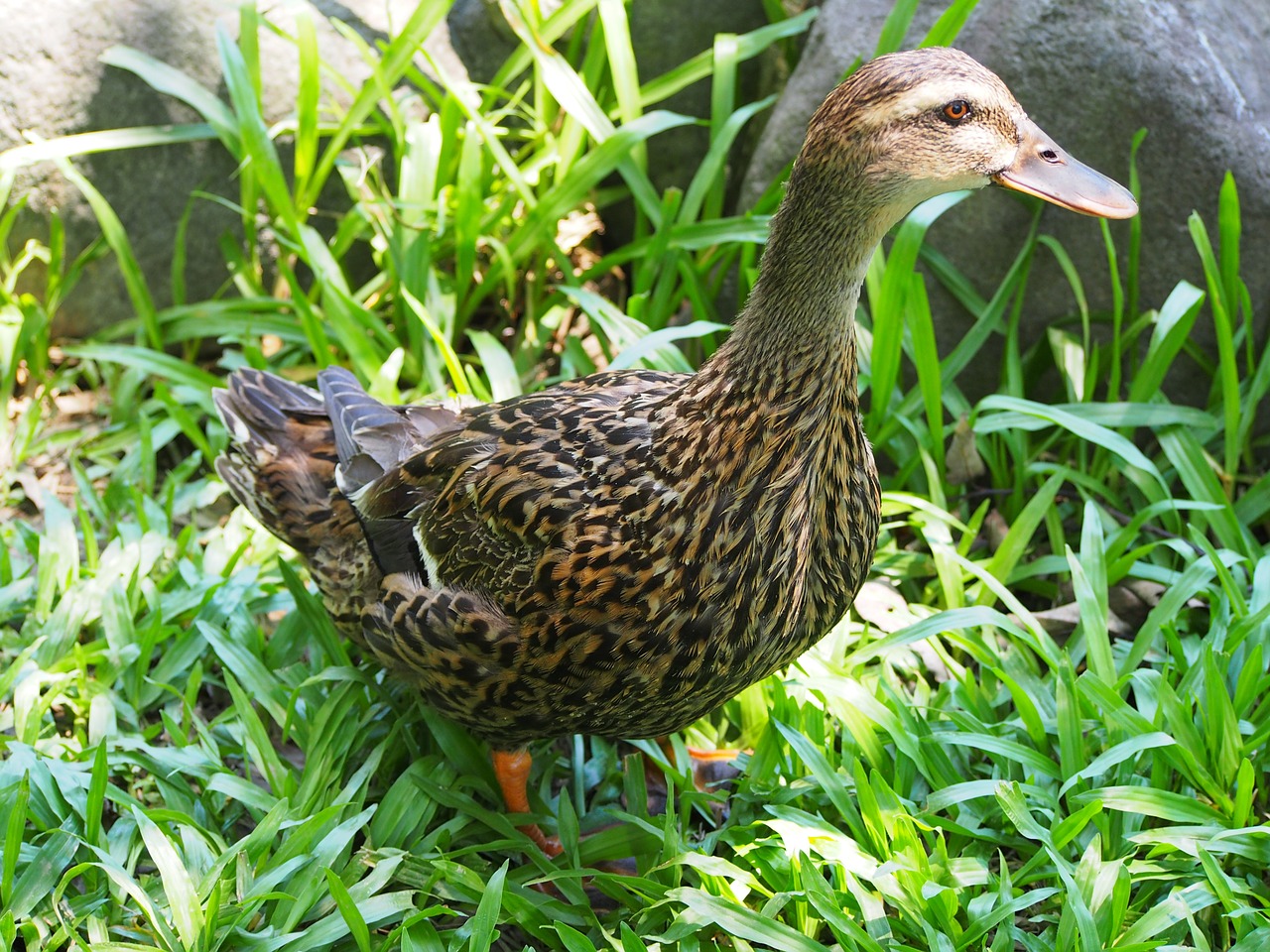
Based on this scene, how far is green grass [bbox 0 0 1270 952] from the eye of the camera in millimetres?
2287

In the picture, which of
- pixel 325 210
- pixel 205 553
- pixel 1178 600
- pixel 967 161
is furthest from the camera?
pixel 325 210

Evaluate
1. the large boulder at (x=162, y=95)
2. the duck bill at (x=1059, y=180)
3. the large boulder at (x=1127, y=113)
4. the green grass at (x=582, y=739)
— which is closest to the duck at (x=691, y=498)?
the duck bill at (x=1059, y=180)

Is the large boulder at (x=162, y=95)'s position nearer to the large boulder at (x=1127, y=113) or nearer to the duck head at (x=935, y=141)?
the large boulder at (x=1127, y=113)

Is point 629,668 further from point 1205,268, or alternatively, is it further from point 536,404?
point 1205,268

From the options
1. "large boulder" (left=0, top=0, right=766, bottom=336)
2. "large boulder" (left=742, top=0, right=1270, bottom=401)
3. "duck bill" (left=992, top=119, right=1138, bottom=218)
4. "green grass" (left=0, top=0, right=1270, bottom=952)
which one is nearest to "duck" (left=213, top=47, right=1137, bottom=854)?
"duck bill" (left=992, top=119, right=1138, bottom=218)

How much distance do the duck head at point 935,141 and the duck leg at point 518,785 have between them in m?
1.34

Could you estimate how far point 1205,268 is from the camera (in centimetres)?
298

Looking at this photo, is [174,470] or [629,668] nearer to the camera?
[629,668]

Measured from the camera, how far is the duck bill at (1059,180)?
73.9 inches

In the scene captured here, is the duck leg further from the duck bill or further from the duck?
the duck bill

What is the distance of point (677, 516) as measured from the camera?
83.7 inches

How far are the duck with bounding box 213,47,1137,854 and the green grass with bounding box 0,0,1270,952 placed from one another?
1.04 ft

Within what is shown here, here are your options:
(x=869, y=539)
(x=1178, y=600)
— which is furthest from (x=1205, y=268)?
(x=869, y=539)

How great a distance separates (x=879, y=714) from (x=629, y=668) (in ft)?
2.24
